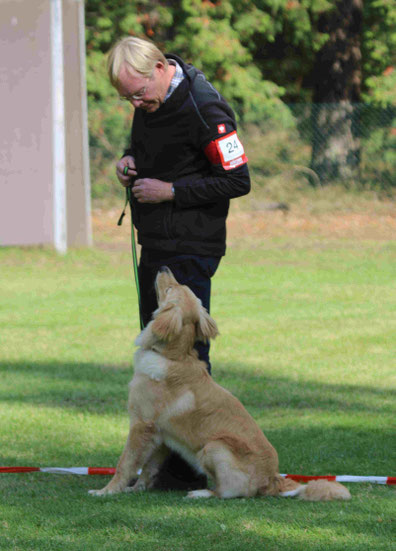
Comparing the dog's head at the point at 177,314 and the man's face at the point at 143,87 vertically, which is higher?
the man's face at the point at 143,87

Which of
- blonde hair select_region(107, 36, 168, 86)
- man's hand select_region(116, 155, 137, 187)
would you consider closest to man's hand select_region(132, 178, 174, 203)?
man's hand select_region(116, 155, 137, 187)

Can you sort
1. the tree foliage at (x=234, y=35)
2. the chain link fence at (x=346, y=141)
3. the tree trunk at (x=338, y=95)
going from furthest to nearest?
the tree foliage at (x=234, y=35), the tree trunk at (x=338, y=95), the chain link fence at (x=346, y=141)

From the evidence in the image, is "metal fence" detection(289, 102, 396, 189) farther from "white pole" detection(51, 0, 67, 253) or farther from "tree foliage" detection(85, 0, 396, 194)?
"white pole" detection(51, 0, 67, 253)

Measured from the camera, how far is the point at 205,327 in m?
4.84

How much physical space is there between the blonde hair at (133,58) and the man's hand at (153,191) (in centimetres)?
52

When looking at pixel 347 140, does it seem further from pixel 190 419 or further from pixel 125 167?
pixel 190 419

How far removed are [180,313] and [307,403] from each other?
9.55 feet

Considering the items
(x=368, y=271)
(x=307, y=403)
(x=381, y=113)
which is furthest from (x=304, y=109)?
(x=307, y=403)

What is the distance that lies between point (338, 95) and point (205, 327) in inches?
899

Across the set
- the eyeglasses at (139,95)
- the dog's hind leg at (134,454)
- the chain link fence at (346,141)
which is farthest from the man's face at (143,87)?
the chain link fence at (346,141)

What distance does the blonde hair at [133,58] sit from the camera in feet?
15.1

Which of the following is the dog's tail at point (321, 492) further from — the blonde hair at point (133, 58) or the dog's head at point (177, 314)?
the blonde hair at point (133, 58)

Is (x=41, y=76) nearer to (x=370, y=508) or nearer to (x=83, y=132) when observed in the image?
(x=83, y=132)

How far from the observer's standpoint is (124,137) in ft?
74.1
